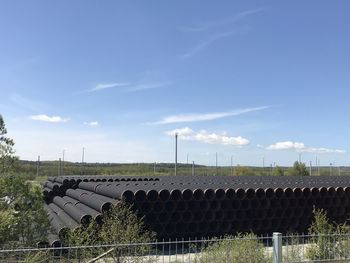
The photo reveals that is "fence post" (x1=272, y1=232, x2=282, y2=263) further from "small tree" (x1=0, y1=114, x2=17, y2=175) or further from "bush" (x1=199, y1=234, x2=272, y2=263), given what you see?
"small tree" (x1=0, y1=114, x2=17, y2=175)

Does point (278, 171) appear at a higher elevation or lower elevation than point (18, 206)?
higher

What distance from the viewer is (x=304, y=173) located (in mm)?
40750

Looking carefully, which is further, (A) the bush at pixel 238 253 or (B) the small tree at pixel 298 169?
(B) the small tree at pixel 298 169

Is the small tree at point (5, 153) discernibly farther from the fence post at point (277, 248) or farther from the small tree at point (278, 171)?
the small tree at point (278, 171)

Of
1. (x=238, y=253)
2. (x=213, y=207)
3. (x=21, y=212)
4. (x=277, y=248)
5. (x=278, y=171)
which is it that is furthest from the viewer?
(x=278, y=171)

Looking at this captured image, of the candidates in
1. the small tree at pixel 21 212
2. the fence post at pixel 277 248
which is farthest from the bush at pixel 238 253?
the small tree at pixel 21 212

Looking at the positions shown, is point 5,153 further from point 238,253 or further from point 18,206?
point 238,253

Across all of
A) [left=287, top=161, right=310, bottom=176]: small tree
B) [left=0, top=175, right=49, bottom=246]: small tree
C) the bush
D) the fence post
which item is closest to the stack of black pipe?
[left=0, top=175, right=49, bottom=246]: small tree

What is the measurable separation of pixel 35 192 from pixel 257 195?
851cm

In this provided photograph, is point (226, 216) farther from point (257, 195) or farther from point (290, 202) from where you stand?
point (290, 202)

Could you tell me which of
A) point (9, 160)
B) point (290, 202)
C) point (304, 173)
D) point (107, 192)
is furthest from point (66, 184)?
point (304, 173)

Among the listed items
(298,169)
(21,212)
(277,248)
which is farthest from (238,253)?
(298,169)

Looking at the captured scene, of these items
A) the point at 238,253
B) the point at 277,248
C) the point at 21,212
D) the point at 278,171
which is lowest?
the point at 238,253

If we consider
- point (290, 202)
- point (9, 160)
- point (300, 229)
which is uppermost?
point (9, 160)
